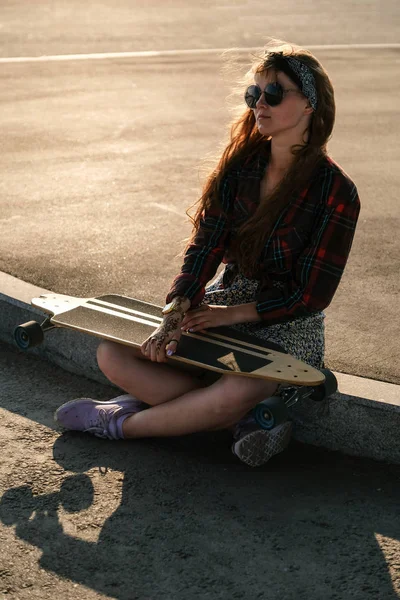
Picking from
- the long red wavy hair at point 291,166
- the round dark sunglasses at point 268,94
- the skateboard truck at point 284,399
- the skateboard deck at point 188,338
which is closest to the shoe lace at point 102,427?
the skateboard deck at point 188,338

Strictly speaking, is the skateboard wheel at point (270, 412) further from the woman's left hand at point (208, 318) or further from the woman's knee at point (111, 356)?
the woman's knee at point (111, 356)

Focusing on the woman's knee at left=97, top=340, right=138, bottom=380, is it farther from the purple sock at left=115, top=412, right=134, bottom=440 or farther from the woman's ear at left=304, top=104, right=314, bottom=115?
the woman's ear at left=304, top=104, right=314, bottom=115

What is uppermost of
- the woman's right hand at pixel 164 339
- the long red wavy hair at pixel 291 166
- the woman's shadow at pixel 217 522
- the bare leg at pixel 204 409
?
the long red wavy hair at pixel 291 166

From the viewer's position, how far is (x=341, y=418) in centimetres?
407

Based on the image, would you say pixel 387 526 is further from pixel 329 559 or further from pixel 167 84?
pixel 167 84

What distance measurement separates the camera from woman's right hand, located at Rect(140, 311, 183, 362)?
394 centimetres

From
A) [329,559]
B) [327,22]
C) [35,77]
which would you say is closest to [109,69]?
[35,77]

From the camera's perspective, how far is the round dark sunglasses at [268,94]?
13.1 feet

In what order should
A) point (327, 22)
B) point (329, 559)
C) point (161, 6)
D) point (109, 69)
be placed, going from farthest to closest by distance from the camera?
1. point (161, 6)
2. point (327, 22)
3. point (109, 69)
4. point (329, 559)

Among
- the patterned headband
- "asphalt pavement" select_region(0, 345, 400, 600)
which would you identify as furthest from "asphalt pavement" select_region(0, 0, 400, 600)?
the patterned headband

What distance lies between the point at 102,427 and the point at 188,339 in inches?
19.2

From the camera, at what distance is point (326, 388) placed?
3898 mm

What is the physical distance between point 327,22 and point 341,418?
16126 mm

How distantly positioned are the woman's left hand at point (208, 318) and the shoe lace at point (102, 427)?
0.46 metres
